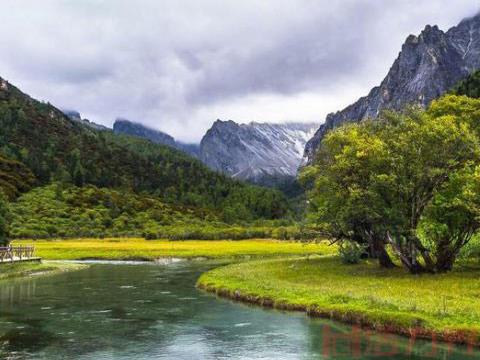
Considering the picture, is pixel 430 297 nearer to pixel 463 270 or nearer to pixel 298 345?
pixel 298 345

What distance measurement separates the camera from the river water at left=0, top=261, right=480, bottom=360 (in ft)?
92.5

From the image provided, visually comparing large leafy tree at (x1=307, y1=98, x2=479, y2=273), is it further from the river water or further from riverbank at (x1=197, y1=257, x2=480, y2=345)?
the river water

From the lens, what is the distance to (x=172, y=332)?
112 feet

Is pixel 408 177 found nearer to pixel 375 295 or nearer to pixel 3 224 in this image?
pixel 375 295

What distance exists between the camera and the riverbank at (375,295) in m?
31.2

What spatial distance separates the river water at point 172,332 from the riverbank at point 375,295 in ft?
4.25

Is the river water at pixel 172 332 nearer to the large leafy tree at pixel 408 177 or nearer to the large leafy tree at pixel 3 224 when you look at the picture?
the large leafy tree at pixel 408 177

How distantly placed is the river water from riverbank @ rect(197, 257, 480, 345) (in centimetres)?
130

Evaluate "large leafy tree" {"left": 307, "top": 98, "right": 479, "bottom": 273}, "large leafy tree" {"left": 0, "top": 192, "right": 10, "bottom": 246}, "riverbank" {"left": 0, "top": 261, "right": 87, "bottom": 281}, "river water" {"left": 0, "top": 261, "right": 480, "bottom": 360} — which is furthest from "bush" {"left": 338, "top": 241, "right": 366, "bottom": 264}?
"large leafy tree" {"left": 0, "top": 192, "right": 10, "bottom": 246}

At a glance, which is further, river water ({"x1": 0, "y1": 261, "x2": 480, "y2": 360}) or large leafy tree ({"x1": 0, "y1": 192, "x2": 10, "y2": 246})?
large leafy tree ({"x1": 0, "y1": 192, "x2": 10, "y2": 246})

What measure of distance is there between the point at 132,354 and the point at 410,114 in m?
43.7

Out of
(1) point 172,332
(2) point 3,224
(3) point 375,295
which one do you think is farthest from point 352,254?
(2) point 3,224

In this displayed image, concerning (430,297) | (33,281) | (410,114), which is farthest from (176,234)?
(430,297)

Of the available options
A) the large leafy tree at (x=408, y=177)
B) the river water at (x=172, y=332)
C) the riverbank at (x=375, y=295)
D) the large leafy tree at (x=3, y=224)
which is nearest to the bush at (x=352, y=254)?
the riverbank at (x=375, y=295)
